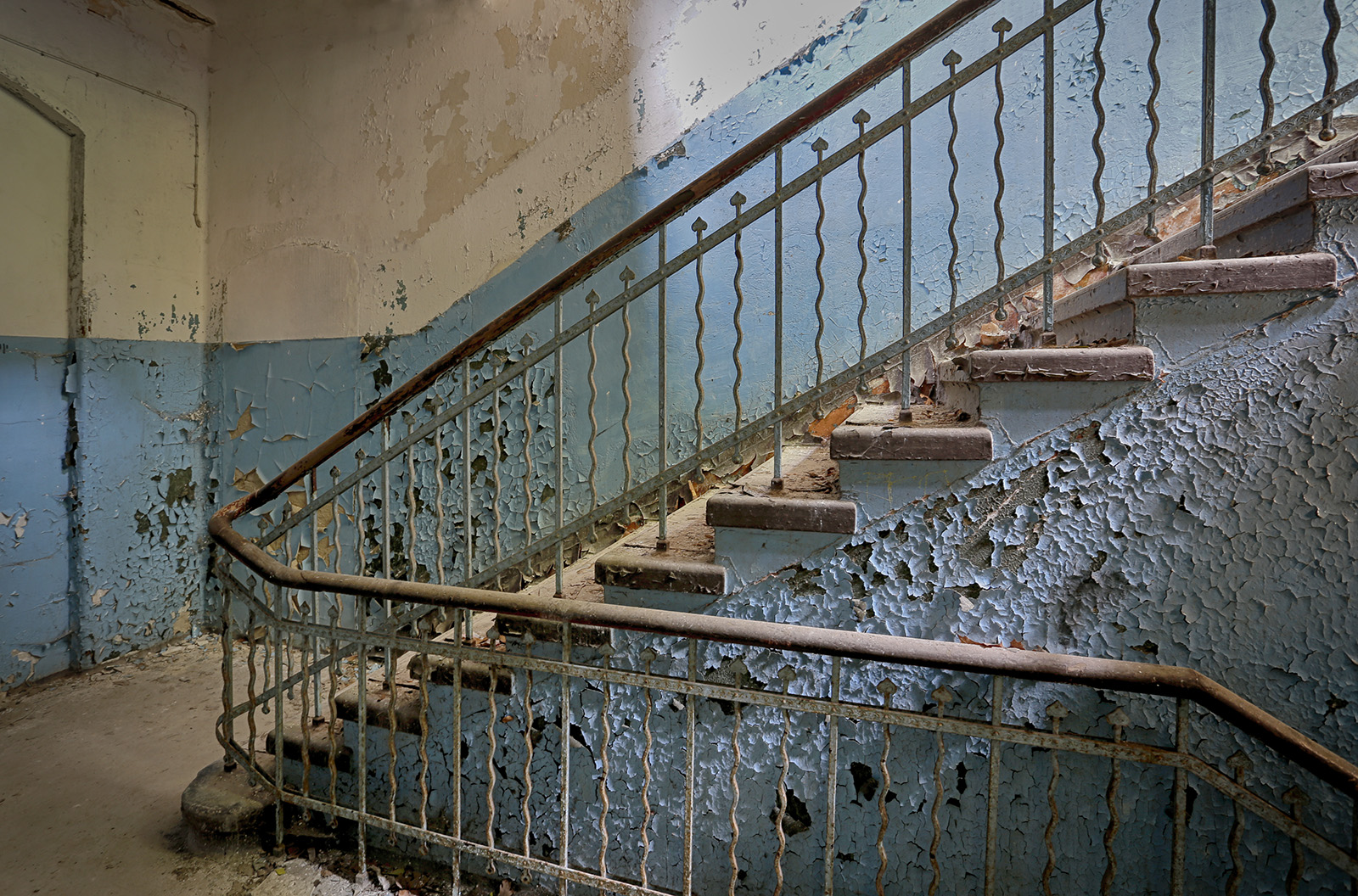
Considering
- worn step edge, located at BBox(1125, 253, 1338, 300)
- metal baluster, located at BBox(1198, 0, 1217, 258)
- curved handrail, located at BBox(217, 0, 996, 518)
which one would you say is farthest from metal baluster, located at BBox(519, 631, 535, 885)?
metal baluster, located at BBox(1198, 0, 1217, 258)

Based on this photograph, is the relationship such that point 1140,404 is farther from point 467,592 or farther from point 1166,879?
point 467,592

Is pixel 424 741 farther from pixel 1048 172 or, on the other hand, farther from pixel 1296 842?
pixel 1048 172

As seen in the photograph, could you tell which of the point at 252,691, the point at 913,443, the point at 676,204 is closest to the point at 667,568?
the point at 913,443

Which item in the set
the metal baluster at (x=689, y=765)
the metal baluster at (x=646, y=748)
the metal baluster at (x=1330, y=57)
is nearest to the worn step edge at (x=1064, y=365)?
the metal baluster at (x=1330, y=57)

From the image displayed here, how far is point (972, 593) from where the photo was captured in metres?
1.70

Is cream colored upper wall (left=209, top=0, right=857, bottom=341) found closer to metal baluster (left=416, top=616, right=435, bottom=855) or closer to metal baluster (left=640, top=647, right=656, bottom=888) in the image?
metal baluster (left=416, top=616, right=435, bottom=855)

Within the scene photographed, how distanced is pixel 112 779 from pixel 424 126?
140 inches

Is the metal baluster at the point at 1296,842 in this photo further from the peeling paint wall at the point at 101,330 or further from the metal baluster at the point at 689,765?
the peeling paint wall at the point at 101,330

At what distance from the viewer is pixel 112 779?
2.79m

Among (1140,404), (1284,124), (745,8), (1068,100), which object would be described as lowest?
(1140,404)

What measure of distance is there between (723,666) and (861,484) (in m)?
0.65

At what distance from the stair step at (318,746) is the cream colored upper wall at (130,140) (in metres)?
2.98

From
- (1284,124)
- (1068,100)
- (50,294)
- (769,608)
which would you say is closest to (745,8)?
A: (1068,100)

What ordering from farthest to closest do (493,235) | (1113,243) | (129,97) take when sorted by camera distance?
(129,97) < (493,235) < (1113,243)
